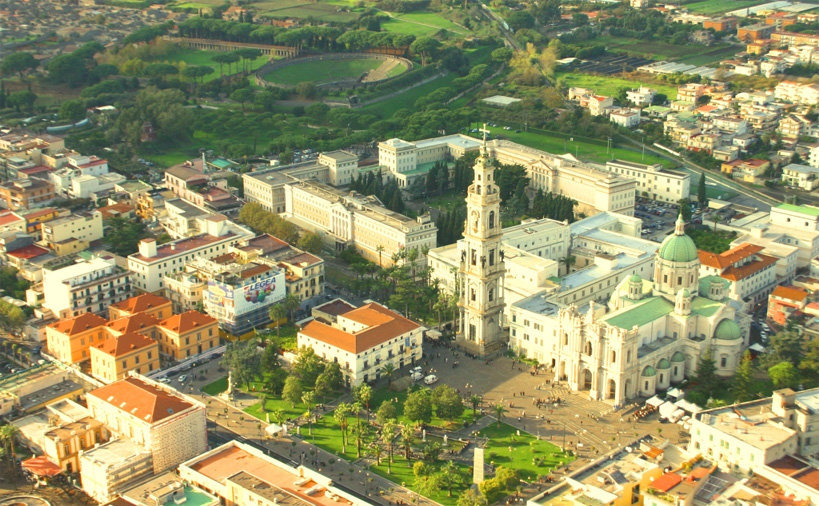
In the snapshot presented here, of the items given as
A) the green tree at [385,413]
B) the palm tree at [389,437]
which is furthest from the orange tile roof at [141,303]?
the palm tree at [389,437]

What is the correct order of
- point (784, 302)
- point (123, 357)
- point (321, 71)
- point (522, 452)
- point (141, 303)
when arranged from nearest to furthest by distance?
point (522, 452)
point (123, 357)
point (141, 303)
point (784, 302)
point (321, 71)

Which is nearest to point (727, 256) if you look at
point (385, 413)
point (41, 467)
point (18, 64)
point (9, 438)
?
point (385, 413)

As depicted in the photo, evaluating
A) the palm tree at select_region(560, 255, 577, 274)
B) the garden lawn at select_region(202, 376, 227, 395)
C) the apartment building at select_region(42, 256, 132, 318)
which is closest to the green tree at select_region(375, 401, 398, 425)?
the garden lawn at select_region(202, 376, 227, 395)

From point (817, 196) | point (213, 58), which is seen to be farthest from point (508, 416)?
point (213, 58)

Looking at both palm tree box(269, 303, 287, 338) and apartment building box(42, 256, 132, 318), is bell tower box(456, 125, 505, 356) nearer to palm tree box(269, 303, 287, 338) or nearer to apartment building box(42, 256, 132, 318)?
palm tree box(269, 303, 287, 338)

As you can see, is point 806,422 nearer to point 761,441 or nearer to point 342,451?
point 761,441

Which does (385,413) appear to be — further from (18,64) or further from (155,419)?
(18,64)

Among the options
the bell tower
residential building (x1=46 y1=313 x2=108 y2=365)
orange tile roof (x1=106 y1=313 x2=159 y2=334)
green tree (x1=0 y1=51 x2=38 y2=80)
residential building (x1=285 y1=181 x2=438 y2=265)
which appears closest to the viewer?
residential building (x1=46 y1=313 x2=108 y2=365)
